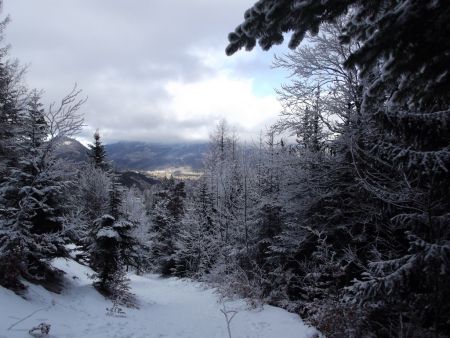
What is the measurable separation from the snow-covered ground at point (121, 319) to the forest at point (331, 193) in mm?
640

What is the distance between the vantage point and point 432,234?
206 inches

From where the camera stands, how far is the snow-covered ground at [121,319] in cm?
812

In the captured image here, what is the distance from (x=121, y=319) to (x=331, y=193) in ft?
24.8

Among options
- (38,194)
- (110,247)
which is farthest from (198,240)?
(38,194)

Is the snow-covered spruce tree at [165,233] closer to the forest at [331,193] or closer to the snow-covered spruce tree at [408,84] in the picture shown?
the forest at [331,193]

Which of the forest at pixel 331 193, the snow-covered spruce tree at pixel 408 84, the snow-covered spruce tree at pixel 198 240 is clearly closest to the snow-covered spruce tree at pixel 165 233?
the snow-covered spruce tree at pixel 198 240

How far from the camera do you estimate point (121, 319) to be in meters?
10.7

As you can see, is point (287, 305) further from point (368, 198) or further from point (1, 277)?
point (1, 277)

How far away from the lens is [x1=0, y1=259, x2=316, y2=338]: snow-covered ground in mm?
8125

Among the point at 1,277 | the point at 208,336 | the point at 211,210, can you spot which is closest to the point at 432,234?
the point at 208,336

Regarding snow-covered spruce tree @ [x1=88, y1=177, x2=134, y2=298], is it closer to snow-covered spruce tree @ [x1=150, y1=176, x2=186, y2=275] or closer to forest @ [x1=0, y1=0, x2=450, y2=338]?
forest @ [x1=0, y1=0, x2=450, y2=338]

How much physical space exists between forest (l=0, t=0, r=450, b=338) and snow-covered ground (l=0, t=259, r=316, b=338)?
64 cm

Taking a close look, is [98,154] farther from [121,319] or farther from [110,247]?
[121,319]

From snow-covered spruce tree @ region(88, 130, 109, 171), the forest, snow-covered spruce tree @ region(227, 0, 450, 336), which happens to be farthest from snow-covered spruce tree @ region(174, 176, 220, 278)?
snow-covered spruce tree @ region(227, 0, 450, 336)
